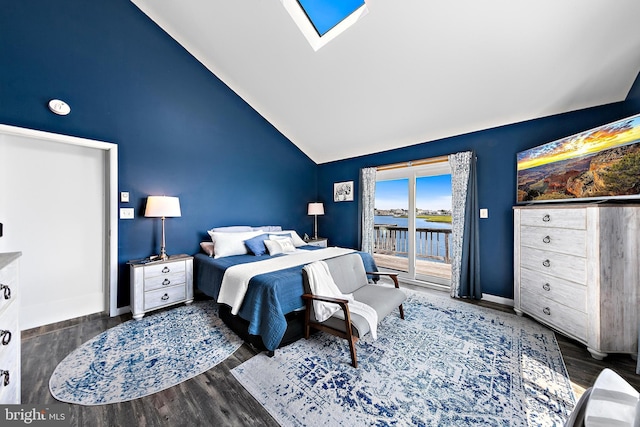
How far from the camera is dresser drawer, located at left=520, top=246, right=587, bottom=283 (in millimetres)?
2141

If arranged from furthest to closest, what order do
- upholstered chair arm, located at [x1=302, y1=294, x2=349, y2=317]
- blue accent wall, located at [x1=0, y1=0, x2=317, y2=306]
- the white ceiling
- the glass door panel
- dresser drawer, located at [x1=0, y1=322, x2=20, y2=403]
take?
the glass door panel
blue accent wall, located at [x1=0, y1=0, x2=317, y2=306]
the white ceiling
upholstered chair arm, located at [x1=302, y1=294, x2=349, y2=317]
dresser drawer, located at [x1=0, y1=322, x2=20, y2=403]

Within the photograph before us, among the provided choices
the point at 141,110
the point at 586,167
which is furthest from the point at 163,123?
the point at 586,167

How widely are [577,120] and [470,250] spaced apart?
194 centimetres

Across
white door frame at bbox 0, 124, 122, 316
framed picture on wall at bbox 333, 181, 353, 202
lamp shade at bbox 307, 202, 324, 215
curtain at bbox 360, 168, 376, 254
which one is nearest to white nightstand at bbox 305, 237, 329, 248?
lamp shade at bbox 307, 202, 324, 215

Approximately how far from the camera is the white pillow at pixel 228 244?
324cm

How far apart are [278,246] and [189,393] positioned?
2061 mm

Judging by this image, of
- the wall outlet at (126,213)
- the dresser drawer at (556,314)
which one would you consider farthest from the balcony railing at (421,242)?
the wall outlet at (126,213)

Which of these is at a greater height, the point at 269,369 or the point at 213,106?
the point at 213,106

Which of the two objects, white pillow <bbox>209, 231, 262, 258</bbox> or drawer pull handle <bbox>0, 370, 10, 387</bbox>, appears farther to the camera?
white pillow <bbox>209, 231, 262, 258</bbox>

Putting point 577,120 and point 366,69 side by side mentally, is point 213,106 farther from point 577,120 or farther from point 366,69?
point 577,120

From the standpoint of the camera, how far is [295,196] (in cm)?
509

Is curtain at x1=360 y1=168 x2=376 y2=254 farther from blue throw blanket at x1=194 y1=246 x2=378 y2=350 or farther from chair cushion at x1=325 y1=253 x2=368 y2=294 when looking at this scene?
blue throw blanket at x1=194 y1=246 x2=378 y2=350

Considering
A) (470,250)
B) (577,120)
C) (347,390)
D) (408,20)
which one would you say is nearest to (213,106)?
(408,20)

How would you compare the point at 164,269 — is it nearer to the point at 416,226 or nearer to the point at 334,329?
the point at 334,329
